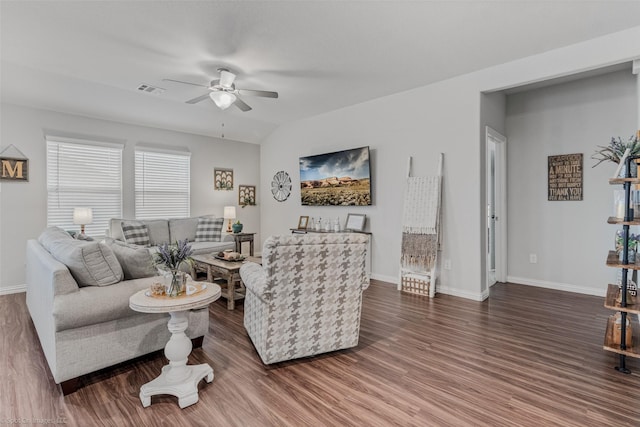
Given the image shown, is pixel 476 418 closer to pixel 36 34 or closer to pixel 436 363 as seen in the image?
pixel 436 363

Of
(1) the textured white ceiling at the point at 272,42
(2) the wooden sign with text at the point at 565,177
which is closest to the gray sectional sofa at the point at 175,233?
(1) the textured white ceiling at the point at 272,42

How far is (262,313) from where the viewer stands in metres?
2.39

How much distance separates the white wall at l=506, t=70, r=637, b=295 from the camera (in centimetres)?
409

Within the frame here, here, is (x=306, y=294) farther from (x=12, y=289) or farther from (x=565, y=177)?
(x=12, y=289)

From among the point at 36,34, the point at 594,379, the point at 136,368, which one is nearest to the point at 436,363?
the point at 594,379

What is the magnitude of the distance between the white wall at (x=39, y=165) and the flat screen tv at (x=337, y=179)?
2.13 metres

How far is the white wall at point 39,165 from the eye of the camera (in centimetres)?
448

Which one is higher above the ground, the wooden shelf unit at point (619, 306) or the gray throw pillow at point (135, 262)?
the gray throw pillow at point (135, 262)

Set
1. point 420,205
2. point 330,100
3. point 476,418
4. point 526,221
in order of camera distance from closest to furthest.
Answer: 1. point 476,418
2. point 420,205
3. point 526,221
4. point 330,100

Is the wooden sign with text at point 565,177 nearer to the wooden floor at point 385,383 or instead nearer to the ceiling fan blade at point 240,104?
the wooden floor at point 385,383

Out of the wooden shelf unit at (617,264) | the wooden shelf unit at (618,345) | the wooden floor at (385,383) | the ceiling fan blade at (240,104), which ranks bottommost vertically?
the wooden floor at (385,383)

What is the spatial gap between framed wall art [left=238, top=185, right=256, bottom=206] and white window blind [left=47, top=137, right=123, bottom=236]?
7.53 ft

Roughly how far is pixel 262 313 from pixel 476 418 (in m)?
1.51

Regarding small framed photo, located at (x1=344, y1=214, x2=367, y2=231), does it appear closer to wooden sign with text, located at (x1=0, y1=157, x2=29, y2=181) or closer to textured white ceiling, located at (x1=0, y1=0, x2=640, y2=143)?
textured white ceiling, located at (x1=0, y1=0, x2=640, y2=143)
